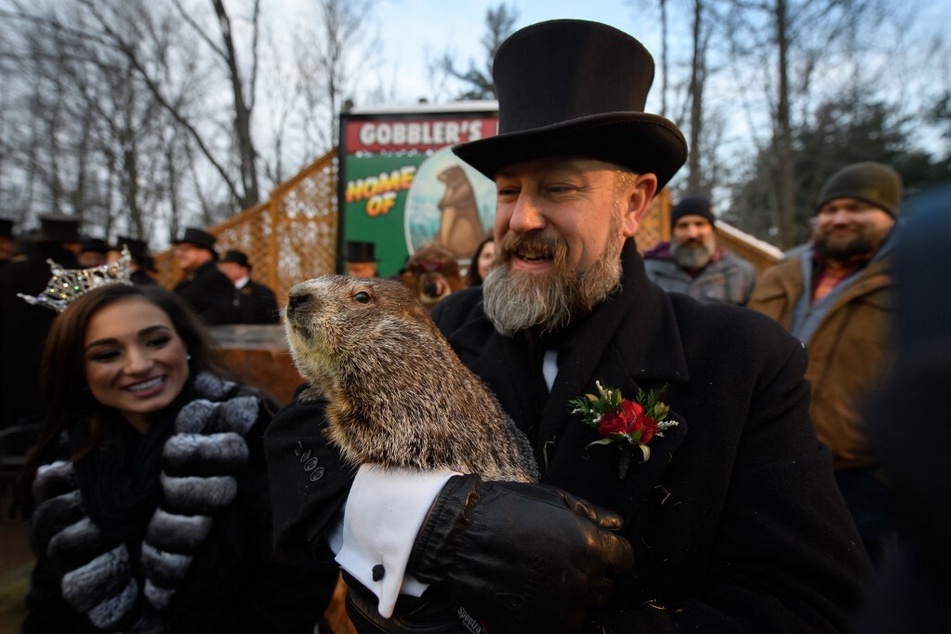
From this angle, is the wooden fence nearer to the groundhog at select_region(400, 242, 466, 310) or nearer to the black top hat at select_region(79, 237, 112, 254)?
the black top hat at select_region(79, 237, 112, 254)

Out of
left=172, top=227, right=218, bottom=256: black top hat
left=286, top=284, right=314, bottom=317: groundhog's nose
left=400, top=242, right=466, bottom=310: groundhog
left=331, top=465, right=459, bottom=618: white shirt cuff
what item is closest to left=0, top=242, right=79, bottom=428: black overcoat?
left=172, top=227, right=218, bottom=256: black top hat

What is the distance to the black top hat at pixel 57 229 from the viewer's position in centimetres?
532

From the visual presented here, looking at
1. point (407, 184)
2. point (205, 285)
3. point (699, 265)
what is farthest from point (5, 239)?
point (699, 265)

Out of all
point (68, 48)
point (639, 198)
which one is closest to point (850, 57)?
point (639, 198)

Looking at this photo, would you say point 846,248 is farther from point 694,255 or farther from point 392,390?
point 392,390

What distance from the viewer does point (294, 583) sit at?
2184mm

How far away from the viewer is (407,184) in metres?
8.95

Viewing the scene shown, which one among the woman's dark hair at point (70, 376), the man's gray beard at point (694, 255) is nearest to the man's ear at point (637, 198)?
the woman's dark hair at point (70, 376)

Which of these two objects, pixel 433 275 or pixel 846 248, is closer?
pixel 846 248

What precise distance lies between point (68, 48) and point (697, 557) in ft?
58.3

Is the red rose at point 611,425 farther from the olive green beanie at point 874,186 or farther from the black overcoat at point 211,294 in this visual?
the black overcoat at point 211,294

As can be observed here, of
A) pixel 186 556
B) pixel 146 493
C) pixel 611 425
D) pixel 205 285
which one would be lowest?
pixel 186 556

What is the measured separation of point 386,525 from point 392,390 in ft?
1.12

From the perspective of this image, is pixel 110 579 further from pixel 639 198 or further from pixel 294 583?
pixel 639 198
